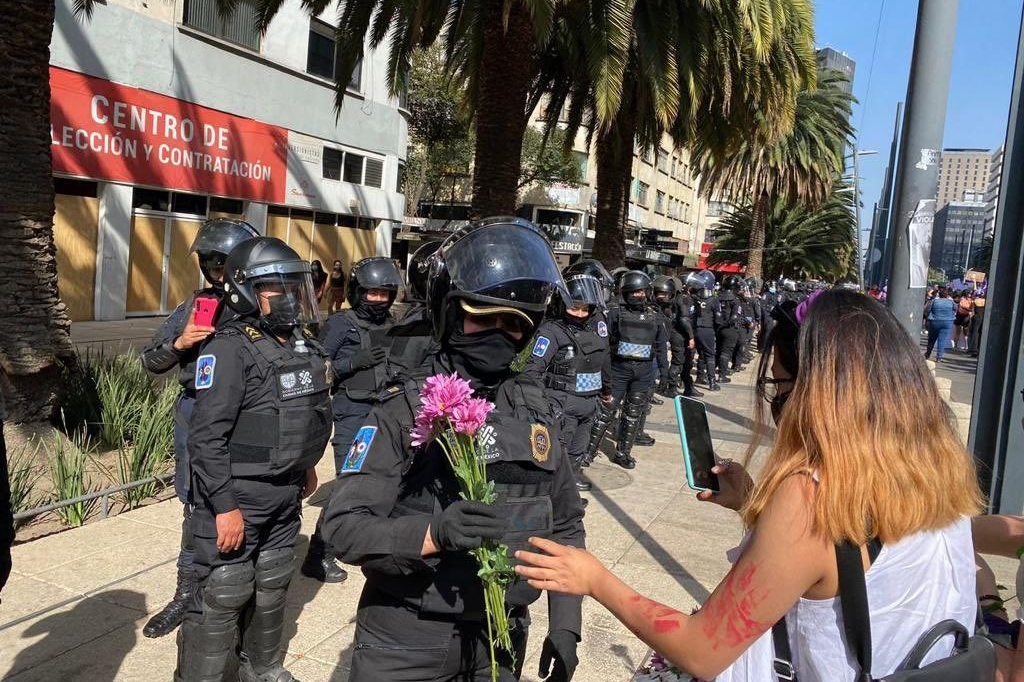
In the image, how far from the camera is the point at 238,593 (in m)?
3.09

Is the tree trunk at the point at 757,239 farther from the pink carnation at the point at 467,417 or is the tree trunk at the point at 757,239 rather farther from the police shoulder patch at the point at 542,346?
the pink carnation at the point at 467,417

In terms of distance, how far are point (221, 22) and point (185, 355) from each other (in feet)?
46.9

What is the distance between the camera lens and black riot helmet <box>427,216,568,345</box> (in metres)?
2.08

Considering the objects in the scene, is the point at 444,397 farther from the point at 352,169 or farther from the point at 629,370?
the point at 352,169

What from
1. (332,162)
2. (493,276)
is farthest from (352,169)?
(493,276)

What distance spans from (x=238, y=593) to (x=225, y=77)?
51.4 feet

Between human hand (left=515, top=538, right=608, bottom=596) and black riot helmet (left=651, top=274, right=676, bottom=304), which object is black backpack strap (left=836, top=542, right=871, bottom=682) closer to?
human hand (left=515, top=538, right=608, bottom=596)

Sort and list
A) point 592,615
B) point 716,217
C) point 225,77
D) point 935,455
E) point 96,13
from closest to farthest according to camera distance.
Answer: point 935,455 < point 592,615 < point 96,13 < point 225,77 < point 716,217

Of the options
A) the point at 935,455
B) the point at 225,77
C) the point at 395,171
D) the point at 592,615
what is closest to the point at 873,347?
the point at 935,455

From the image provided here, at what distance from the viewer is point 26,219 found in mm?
5633

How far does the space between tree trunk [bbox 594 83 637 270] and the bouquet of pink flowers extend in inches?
420

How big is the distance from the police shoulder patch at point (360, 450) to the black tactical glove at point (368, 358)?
3.04 m

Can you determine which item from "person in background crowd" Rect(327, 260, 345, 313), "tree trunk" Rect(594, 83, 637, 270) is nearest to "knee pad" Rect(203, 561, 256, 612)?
"tree trunk" Rect(594, 83, 637, 270)

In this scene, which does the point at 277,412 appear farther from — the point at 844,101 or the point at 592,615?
the point at 844,101
